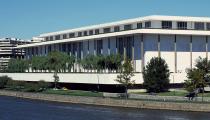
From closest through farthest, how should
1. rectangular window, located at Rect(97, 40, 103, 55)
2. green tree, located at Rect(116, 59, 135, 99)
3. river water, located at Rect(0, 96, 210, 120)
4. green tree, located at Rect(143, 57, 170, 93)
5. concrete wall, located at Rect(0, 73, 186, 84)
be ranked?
river water, located at Rect(0, 96, 210, 120) → green tree, located at Rect(143, 57, 170, 93) → green tree, located at Rect(116, 59, 135, 99) → concrete wall, located at Rect(0, 73, 186, 84) → rectangular window, located at Rect(97, 40, 103, 55)

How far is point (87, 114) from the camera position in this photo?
66.6m

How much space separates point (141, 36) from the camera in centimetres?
9681

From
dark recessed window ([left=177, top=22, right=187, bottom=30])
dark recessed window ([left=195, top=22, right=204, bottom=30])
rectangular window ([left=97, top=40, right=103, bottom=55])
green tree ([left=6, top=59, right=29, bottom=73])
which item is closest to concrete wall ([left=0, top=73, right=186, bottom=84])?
green tree ([left=6, top=59, right=29, bottom=73])

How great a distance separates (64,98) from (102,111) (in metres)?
19.1

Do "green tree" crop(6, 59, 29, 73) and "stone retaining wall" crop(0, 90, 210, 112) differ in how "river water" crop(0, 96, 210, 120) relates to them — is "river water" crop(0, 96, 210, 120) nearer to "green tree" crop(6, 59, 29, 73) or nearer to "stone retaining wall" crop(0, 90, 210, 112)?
"stone retaining wall" crop(0, 90, 210, 112)

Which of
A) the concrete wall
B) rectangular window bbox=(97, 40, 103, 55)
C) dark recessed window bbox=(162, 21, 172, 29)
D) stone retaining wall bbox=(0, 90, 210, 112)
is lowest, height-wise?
stone retaining wall bbox=(0, 90, 210, 112)

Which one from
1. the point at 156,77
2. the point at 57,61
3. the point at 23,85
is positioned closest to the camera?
the point at 156,77

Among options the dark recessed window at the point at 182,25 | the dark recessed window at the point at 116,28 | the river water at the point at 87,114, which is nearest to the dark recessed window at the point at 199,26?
the dark recessed window at the point at 182,25

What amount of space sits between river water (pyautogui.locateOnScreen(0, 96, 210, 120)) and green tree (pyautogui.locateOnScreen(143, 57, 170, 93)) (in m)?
11.2

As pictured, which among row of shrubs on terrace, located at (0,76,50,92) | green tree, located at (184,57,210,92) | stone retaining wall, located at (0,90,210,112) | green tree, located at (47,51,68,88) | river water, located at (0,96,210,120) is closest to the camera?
river water, located at (0,96,210,120)

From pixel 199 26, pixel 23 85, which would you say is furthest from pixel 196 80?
pixel 23 85

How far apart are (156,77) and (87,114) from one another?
2074 centimetres

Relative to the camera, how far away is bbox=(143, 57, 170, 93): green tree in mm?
83188

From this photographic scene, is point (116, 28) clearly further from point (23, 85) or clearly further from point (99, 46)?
point (23, 85)
